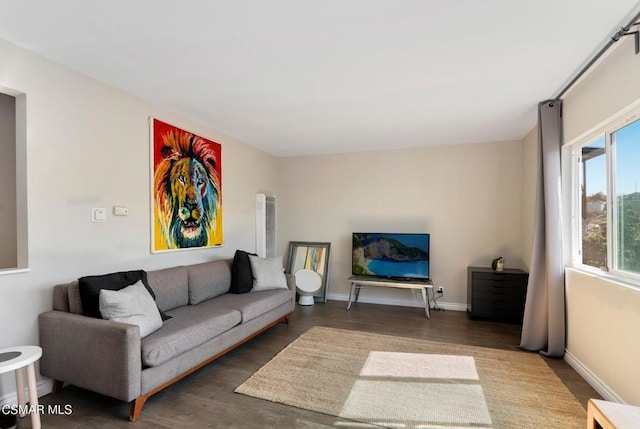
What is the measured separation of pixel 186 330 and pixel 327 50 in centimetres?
231

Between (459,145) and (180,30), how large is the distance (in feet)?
13.4

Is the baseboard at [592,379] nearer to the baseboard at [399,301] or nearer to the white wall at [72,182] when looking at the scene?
the baseboard at [399,301]

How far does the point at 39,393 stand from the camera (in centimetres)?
227

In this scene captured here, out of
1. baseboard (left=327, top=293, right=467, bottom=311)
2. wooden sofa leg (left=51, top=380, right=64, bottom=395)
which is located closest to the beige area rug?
wooden sofa leg (left=51, top=380, right=64, bottom=395)

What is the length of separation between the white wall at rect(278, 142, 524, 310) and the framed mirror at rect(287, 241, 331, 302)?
146 millimetres

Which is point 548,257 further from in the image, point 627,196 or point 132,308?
point 132,308

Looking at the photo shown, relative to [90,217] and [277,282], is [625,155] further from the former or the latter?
[90,217]

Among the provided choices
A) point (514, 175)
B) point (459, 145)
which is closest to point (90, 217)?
point (459, 145)

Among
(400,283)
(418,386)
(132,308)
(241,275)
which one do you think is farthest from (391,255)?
(132,308)

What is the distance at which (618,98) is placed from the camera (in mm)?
2156

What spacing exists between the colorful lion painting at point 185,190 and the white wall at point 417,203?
185cm

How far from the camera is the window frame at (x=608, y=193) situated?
2.22m

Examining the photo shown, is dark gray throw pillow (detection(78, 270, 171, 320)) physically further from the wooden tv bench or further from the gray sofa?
the wooden tv bench

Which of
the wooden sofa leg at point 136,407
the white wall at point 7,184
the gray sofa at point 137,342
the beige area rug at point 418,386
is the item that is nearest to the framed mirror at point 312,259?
the beige area rug at point 418,386
